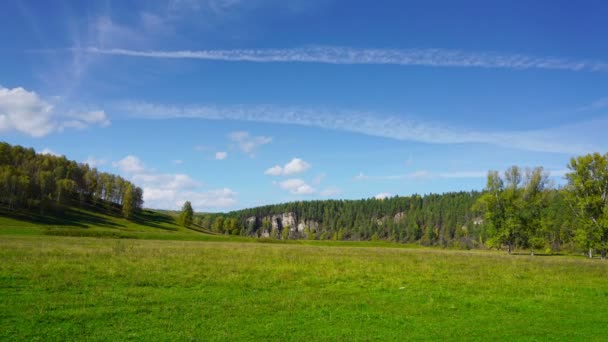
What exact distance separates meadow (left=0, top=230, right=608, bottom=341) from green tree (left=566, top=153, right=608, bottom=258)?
35.8 m

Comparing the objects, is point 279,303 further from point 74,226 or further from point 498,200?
point 74,226

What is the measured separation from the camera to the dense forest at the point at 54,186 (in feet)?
390

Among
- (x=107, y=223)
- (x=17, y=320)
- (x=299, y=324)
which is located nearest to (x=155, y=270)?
(x=17, y=320)

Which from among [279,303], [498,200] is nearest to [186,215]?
[498,200]

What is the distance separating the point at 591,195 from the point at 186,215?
14167cm

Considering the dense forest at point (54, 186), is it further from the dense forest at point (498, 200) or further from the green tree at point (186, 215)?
the green tree at point (186, 215)

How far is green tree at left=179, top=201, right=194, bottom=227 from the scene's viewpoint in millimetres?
163000

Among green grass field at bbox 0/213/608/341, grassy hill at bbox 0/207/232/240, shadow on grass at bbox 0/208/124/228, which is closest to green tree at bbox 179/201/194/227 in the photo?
grassy hill at bbox 0/207/232/240

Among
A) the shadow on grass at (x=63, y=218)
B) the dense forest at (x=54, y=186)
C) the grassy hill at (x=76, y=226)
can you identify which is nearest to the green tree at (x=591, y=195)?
the grassy hill at (x=76, y=226)

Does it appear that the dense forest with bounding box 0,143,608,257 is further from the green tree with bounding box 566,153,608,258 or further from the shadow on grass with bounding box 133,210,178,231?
the shadow on grass with bounding box 133,210,178,231

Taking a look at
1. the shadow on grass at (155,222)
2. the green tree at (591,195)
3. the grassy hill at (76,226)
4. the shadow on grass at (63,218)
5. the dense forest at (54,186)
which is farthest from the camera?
the shadow on grass at (155,222)

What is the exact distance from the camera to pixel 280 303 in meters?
17.5

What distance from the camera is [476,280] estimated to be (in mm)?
25797

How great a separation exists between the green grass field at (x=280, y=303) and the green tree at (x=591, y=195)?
3447 cm
